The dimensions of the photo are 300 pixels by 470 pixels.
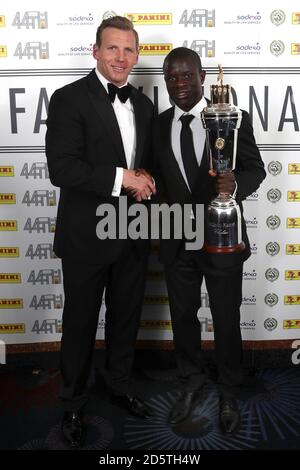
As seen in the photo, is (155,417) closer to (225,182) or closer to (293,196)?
(225,182)

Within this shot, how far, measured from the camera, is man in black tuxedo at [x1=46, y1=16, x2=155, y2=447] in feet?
7.27

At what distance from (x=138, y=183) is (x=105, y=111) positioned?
12.9 inches

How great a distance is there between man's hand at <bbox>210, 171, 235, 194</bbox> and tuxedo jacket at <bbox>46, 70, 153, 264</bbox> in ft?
1.18

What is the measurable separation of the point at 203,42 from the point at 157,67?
0.87 feet

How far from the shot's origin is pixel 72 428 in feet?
7.84

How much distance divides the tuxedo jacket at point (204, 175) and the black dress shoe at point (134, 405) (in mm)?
706

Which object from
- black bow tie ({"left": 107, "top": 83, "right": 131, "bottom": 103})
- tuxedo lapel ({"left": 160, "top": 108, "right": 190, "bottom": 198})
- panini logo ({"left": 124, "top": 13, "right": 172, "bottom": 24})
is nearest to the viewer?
black bow tie ({"left": 107, "top": 83, "right": 131, "bottom": 103})

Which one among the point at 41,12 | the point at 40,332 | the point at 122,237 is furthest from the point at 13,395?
the point at 41,12

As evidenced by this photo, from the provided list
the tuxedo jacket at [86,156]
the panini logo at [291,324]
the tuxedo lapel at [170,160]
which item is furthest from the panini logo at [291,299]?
the tuxedo jacket at [86,156]

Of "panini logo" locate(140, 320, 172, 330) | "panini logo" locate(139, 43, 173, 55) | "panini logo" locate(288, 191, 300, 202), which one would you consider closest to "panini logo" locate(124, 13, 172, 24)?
"panini logo" locate(139, 43, 173, 55)

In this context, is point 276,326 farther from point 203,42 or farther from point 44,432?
point 203,42

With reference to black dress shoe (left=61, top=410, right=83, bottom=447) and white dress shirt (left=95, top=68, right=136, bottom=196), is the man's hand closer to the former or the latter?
white dress shirt (left=95, top=68, right=136, bottom=196)

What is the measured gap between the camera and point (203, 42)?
9.13ft

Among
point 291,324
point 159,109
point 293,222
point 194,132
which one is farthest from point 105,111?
point 291,324
